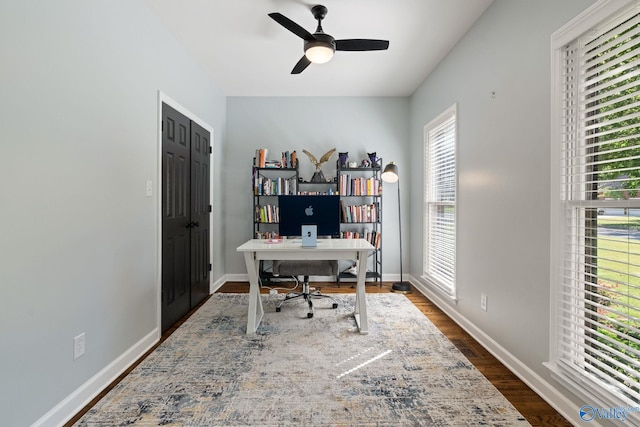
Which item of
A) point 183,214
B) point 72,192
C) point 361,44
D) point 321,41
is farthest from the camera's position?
point 183,214

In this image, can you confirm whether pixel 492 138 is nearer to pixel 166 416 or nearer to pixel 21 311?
A: pixel 166 416

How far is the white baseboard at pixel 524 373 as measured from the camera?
5.21 ft

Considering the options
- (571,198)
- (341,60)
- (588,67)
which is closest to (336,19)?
(341,60)

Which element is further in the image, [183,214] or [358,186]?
[358,186]

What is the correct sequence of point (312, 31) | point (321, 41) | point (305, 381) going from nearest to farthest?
1. point (305, 381)
2. point (321, 41)
3. point (312, 31)

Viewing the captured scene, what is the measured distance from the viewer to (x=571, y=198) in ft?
5.38

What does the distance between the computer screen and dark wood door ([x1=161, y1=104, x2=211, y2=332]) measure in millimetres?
1006

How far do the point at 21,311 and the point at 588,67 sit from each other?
9.58 ft

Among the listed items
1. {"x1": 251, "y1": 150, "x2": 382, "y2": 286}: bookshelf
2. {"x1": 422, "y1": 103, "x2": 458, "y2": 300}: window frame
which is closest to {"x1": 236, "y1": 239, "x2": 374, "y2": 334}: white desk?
{"x1": 422, "y1": 103, "x2": 458, "y2": 300}: window frame

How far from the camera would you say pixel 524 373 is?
194 cm

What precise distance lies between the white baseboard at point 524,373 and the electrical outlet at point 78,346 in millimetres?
2597

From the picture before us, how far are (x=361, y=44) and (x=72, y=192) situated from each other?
222cm

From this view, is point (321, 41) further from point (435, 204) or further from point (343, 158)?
point (435, 204)

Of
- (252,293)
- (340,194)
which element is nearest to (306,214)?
(252,293)
